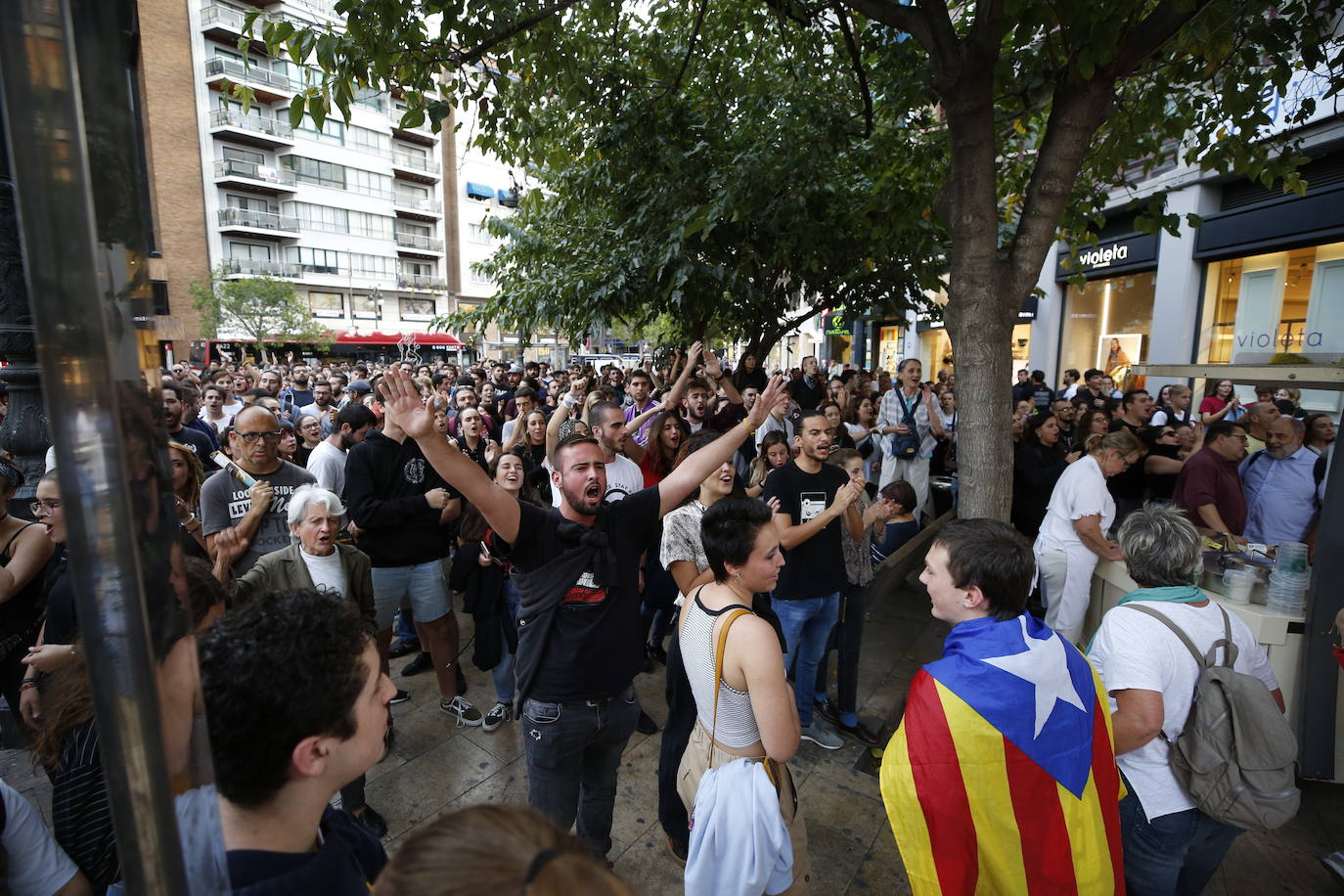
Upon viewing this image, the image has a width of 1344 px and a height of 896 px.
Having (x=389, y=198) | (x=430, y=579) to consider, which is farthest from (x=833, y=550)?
(x=389, y=198)

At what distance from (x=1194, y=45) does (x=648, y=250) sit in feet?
17.7

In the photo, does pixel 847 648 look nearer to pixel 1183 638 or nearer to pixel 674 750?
pixel 674 750

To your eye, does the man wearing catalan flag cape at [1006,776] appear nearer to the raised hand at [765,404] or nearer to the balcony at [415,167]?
the raised hand at [765,404]

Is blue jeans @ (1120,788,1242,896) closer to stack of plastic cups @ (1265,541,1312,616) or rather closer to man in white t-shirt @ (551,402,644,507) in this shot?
stack of plastic cups @ (1265,541,1312,616)

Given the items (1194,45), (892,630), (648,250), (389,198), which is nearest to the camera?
(1194,45)

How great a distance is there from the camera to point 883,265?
8.92 metres

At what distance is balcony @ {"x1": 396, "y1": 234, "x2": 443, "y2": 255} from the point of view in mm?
43031

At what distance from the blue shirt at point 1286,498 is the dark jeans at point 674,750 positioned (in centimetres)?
493

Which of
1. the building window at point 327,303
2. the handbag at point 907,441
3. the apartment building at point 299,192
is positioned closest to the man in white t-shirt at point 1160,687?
the handbag at point 907,441

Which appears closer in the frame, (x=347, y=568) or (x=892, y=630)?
(x=347, y=568)

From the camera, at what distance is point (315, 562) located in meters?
3.37

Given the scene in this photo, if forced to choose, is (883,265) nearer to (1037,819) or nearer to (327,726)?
(1037,819)

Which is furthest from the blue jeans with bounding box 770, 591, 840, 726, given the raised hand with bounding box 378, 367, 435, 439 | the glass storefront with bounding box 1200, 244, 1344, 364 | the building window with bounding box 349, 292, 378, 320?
the building window with bounding box 349, 292, 378, 320

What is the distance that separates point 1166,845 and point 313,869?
274cm
